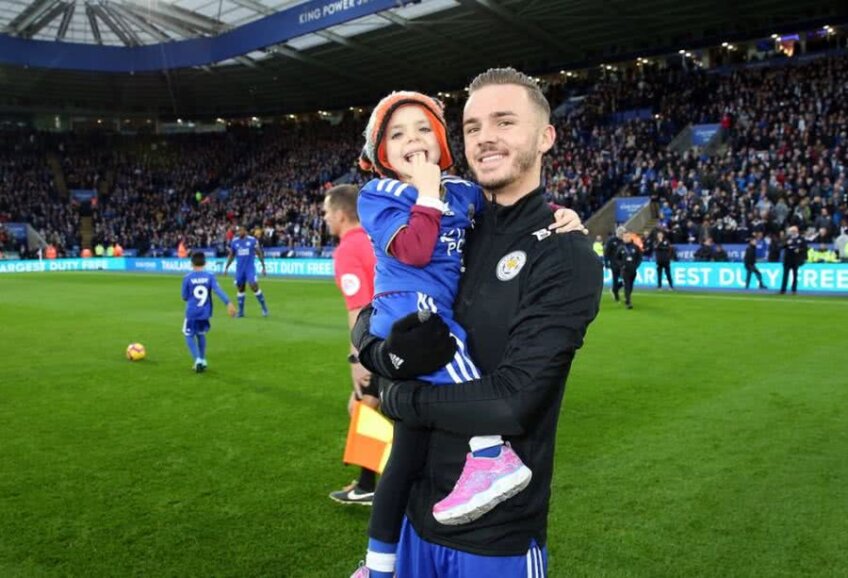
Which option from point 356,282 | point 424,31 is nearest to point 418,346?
point 356,282

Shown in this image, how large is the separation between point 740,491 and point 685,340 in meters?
7.17

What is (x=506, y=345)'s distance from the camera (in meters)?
2.09

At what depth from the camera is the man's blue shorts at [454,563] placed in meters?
2.05

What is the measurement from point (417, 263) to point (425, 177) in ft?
1.02

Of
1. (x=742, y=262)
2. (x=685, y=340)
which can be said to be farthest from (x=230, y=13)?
(x=685, y=340)

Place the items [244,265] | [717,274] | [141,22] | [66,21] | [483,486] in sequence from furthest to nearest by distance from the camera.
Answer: [66,21], [141,22], [717,274], [244,265], [483,486]

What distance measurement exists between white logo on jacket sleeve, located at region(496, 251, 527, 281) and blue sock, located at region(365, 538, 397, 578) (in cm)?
100

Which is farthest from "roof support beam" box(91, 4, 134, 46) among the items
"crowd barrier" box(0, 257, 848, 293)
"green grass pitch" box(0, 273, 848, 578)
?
"green grass pitch" box(0, 273, 848, 578)

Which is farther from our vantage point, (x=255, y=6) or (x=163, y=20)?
(x=163, y=20)

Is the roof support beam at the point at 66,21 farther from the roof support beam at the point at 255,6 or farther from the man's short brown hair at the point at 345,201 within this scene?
the man's short brown hair at the point at 345,201

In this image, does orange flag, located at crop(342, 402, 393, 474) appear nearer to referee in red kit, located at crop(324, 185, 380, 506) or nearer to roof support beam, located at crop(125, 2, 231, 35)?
referee in red kit, located at crop(324, 185, 380, 506)

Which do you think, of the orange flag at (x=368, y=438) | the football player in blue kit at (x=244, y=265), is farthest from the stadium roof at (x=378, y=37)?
the orange flag at (x=368, y=438)

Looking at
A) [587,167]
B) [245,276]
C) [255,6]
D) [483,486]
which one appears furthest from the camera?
[587,167]

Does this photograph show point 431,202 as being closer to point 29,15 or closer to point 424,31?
point 424,31
